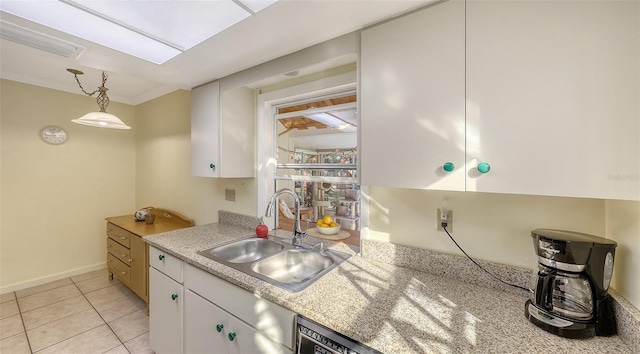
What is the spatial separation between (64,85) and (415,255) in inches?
163

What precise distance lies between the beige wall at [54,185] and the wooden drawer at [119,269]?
622 millimetres

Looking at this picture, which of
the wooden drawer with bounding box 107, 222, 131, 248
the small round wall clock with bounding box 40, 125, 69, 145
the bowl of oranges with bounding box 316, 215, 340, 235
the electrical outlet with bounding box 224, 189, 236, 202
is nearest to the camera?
the bowl of oranges with bounding box 316, 215, 340, 235

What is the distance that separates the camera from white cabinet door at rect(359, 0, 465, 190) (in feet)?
2.97

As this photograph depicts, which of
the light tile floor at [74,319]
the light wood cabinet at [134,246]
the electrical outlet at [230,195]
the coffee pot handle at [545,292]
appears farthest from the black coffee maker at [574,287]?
the light wood cabinet at [134,246]

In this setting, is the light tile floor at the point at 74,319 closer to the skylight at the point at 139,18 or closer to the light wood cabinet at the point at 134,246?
the light wood cabinet at the point at 134,246

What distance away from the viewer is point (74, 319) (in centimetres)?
219

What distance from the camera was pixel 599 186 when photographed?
0.70m

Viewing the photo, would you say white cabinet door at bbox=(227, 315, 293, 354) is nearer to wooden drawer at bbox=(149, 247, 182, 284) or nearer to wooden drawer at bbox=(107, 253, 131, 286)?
wooden drawer at bbox=(149, 247, 182, 284)

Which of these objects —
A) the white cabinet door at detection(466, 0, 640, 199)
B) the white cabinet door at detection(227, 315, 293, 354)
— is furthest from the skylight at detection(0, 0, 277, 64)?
the white cabinet door at detection(227, 315, 293, 354)

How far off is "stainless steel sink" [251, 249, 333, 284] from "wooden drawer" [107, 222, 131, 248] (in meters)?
1.94

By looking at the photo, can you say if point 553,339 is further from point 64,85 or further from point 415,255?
point 64,85

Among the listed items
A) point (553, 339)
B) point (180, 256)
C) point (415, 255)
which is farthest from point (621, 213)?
point (180, 256)

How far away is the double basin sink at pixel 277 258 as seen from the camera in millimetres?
1371

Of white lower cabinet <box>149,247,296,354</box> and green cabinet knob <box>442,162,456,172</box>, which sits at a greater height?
green cabinet knob <box>442,162,456,172</box>
